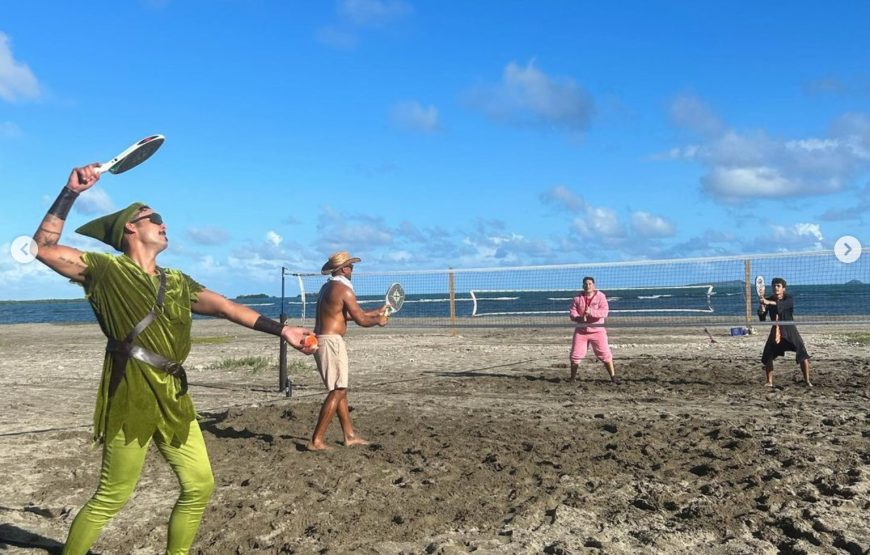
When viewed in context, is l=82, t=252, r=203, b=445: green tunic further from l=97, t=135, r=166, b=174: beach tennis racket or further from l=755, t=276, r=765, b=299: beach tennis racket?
l=755, t=276, r=765, b=299: beach tennis racket

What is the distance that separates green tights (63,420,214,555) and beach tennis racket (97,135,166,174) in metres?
1.23

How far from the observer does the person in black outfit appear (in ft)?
34.5

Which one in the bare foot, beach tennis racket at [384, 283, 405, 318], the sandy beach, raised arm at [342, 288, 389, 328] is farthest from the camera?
beach tennis racket at [384, 283, 405, 318]

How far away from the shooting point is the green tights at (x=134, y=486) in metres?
3.59

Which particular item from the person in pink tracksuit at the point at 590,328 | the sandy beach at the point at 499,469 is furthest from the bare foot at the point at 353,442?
the person in pink tracksuit at the point at 590,328

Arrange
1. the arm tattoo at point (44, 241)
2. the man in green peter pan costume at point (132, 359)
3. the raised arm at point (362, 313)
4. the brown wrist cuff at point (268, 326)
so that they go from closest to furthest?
1. the arm tattoo at point (44, 241)
2. the man in green peter pan costume at point (132, 359)
3. the brown wrist cuff at point (268, 326)
4. the raised arm at point (362, 313)

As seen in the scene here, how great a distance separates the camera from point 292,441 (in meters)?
7.42

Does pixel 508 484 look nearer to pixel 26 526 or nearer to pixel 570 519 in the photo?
pixel 570 519

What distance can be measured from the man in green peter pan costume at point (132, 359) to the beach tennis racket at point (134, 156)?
0.08 metres

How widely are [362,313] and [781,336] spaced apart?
21.0ft

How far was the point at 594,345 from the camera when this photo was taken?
1166cm

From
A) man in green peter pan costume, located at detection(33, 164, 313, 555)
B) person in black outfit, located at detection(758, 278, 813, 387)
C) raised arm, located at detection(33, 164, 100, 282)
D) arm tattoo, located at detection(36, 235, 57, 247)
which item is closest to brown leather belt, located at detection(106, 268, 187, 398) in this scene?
man in green peter pan costume, located at detection(33, 164, 313, 555)

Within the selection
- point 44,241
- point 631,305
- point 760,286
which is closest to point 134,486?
point 44,241

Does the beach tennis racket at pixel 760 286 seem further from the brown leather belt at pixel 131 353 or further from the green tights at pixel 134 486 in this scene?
the brown leather belt at pixel 131 353
